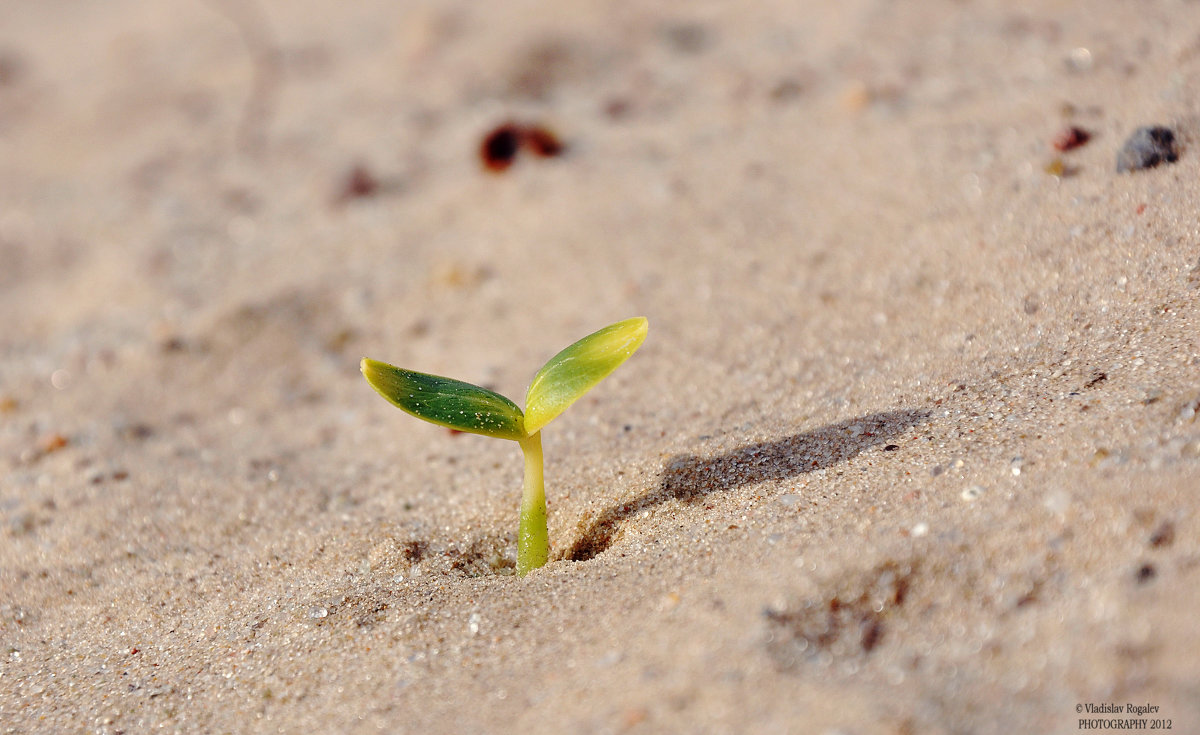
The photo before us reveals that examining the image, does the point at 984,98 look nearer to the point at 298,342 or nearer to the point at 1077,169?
the point at 1077,169

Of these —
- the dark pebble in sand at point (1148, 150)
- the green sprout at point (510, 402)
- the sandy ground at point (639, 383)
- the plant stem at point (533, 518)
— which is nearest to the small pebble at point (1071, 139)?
the sandy ground at point (639, 383)

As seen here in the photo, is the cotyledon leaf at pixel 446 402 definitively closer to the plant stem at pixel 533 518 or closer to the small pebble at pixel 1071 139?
the plant stem at pixel 533 518

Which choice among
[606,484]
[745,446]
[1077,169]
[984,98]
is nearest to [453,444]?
[606,484]

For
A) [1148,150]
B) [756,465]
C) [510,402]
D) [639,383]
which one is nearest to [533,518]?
[510,402]

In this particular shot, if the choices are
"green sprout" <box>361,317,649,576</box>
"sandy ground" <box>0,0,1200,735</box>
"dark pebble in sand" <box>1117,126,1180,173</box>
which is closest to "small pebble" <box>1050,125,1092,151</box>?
"sandy ground" <box>0,0,1200,735</box>

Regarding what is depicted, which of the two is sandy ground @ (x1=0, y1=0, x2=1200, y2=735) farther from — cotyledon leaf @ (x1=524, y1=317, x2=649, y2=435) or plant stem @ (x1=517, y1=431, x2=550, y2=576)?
cotyledon leaf @ (x1=524, y1=317, x2=649, y2=435)

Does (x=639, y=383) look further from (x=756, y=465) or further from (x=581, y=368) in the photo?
(x=581, y=368)
